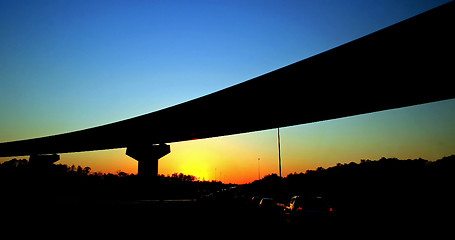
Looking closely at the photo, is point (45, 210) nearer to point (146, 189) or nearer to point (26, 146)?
point (146, 189)

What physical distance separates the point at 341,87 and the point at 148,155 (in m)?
11.9

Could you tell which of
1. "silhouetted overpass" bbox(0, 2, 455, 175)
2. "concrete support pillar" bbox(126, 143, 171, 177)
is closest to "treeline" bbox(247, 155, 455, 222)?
"silhouetted overpass" bbox(0, 2, 455, 175)

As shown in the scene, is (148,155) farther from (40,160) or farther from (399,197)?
(399,197)

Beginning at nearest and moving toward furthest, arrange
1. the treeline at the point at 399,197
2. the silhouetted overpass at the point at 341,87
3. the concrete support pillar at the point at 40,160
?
the silhouetted overpass at the point at 341,87 → the treeline at the point at 399,197 → the concrete support pillar at the point at 40,160

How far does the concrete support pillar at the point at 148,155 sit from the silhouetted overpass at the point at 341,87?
9.78 ft

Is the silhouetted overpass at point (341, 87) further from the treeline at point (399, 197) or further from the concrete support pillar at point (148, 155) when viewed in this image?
the treeline at point (399, 197)

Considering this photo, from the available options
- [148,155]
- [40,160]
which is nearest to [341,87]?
[148,155]

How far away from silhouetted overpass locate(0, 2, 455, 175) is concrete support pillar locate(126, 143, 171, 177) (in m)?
2.98

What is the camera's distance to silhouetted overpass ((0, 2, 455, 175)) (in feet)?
18.0

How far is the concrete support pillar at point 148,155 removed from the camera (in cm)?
1566

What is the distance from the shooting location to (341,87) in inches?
286

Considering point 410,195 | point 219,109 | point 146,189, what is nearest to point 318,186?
point 410,195

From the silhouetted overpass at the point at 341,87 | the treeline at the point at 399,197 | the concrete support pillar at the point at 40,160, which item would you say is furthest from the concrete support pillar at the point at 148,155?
the concrete support pillar at the point at 40,160

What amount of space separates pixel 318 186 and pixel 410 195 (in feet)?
120
